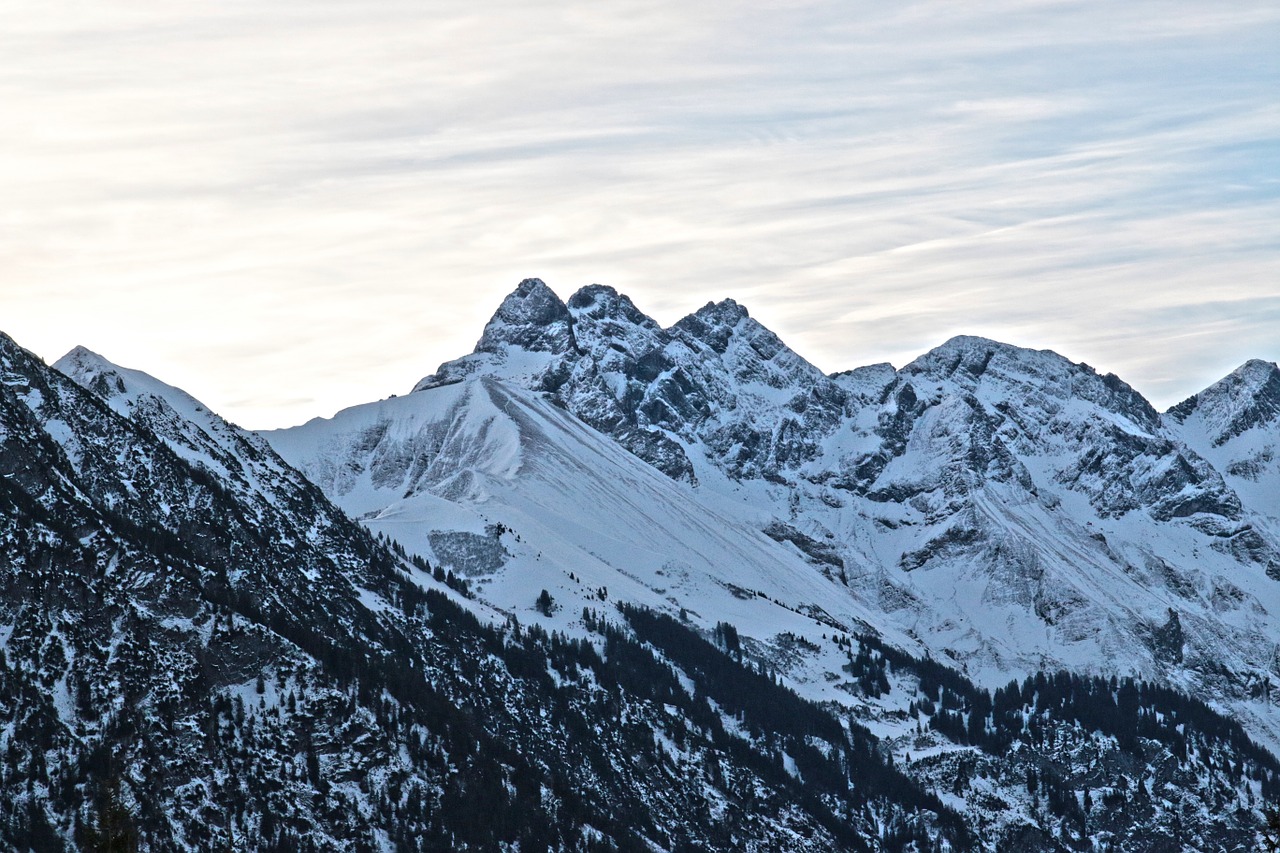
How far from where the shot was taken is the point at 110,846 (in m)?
129

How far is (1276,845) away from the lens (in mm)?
127188

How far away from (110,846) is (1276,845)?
211 ft
